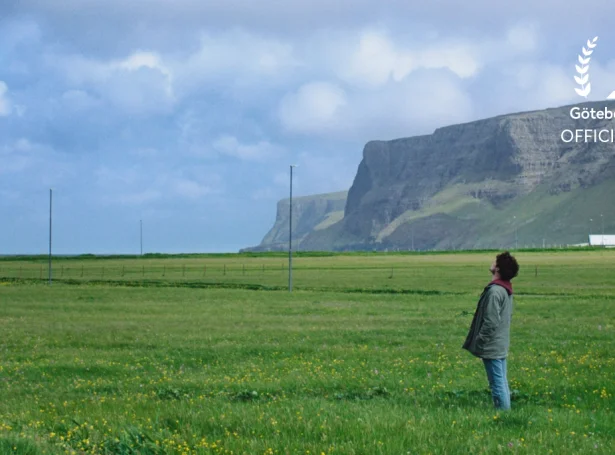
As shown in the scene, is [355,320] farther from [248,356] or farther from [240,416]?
[240,416]

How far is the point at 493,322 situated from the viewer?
525 inches

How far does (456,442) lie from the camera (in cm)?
1069

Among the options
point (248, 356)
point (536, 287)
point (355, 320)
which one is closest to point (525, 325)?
point (355, 320)

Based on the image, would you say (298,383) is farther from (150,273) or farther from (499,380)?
(150,273)

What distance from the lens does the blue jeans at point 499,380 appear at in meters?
13.5

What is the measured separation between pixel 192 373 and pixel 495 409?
9.22 meters

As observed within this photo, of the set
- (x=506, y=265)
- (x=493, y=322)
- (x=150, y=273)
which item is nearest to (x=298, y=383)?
(x=493, y=322)

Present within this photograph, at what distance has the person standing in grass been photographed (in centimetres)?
1327

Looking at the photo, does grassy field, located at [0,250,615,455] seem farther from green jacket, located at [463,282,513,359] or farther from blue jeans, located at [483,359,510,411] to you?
green jacket, located at [463,282,513,359]

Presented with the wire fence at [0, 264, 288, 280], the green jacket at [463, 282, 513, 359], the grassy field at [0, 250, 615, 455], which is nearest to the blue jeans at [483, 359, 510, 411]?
the green jacket at [463, 282, 513, 359]

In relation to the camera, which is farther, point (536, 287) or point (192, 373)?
point (536, 287)

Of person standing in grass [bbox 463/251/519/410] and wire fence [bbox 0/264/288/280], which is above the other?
person standing in grass [bbox 463/251/519/410]

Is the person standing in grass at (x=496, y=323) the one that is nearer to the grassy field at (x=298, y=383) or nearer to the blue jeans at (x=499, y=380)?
the blue jeans at (x=499, y=380)

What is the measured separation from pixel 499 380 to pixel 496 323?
102cm
